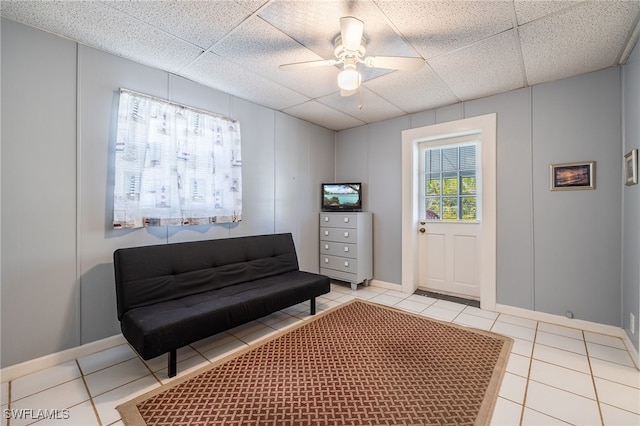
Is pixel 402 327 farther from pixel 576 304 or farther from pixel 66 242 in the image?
pixel 66 242

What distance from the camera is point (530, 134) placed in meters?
2.99

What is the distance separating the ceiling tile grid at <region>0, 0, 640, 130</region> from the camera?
6.01ft

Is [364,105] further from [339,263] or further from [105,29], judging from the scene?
[105,29]

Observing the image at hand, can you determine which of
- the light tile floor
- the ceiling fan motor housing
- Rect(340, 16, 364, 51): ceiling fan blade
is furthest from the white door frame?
Rect(340, 16, 364, 51): ceiling fan blade

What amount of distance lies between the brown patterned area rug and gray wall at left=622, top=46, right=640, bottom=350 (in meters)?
0.98

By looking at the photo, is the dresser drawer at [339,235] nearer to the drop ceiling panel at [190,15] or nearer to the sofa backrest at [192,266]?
the sofa backrest at [192,266]

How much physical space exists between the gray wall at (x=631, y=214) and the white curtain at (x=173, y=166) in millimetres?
3602

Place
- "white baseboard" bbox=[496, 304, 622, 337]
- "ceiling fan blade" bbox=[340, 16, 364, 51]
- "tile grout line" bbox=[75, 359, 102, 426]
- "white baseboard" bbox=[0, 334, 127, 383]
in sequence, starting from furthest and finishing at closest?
"white baseboard" bbox=[496, 304, 622, 337] → "white baseboard" bbox=[0, 334, 127, 383] → "ceiling fan blade" bbox=[340, 16, 364, 51] → "tile grout line" bbox=[75, 359, 102, 426]

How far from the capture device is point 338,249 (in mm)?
4160

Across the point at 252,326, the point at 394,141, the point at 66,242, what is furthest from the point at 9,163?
the point at 394,141

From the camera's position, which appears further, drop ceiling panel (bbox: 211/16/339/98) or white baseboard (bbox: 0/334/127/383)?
drop ceiling panel (bbox: 211/16/339/98)

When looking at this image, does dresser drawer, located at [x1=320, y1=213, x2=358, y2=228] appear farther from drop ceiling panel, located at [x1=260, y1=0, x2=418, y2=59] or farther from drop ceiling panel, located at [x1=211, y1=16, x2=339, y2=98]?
drop ceiling panel, located at [x1=260, y1=0, x2=418, y2=59]

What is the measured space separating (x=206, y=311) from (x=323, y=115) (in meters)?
3.01

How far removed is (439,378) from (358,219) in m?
2.33
